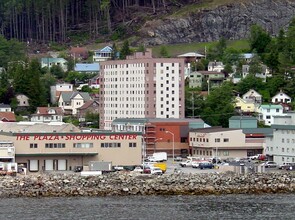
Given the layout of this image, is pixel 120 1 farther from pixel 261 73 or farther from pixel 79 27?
pixel 261 73

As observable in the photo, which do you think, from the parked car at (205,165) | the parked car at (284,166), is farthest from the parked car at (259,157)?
the parked car at (205,165)

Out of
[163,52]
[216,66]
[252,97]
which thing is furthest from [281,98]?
[163,52]

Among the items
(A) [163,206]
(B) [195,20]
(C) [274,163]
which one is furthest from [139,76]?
(A) [163,206]

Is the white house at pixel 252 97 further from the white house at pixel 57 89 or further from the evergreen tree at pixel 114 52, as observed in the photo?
the white house at pixel 57 89

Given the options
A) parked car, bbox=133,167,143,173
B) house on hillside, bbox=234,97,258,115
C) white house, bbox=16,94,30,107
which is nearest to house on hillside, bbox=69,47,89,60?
white house, bbox=16,94,30,107

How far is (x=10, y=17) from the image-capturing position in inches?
4520

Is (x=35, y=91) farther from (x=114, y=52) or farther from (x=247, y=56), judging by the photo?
(x=247, y=56)

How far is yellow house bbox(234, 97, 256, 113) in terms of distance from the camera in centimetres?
8775

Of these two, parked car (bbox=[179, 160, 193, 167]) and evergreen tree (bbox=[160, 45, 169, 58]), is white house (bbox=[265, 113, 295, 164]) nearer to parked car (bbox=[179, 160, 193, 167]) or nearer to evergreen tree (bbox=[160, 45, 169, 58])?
parked car (bbox=[179, 160, 193, 167])

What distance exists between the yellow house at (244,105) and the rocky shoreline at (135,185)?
32081 mm

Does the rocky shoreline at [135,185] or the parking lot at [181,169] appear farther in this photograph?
the parking lot at [181,169]

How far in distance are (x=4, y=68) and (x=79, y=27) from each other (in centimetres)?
1403

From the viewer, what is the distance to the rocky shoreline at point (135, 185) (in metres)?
52.3

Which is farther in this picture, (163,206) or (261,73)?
(261,73)
